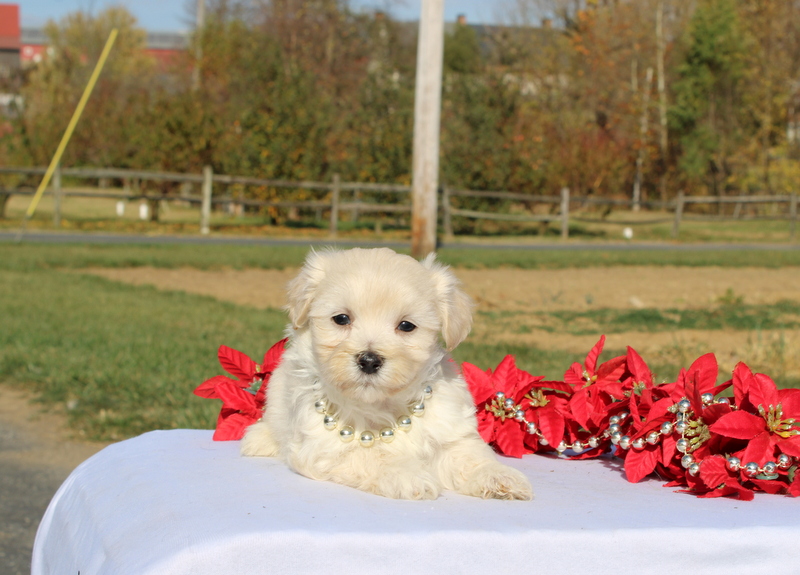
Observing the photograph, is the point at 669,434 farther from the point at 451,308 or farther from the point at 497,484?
the point at 451,308

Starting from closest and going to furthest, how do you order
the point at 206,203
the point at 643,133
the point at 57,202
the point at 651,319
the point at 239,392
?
the point at 239,392 → the point at 651,319 → the point at 57,202 → the point at 206,203 → the point at 643,133

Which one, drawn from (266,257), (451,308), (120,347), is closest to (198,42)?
(266,257)

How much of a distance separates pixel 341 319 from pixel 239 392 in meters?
1.00

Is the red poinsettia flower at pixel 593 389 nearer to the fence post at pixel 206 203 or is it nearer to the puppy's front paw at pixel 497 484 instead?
the puppy's front paw at pixel 497 484

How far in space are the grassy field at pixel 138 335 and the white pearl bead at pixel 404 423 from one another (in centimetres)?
320

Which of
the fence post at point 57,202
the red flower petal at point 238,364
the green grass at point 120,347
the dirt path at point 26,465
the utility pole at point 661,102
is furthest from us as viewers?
the utility pole at point 661,102

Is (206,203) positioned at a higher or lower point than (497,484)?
higher

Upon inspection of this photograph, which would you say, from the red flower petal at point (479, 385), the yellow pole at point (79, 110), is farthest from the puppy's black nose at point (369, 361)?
the yellow pole at point (79, 110)

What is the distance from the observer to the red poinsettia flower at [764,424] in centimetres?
236

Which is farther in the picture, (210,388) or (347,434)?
(210,388)

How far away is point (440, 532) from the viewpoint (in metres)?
1.88

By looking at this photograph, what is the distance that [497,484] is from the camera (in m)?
2.23

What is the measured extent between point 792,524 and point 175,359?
5835mm

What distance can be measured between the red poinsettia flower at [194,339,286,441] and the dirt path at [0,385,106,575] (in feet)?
→ 4.44
